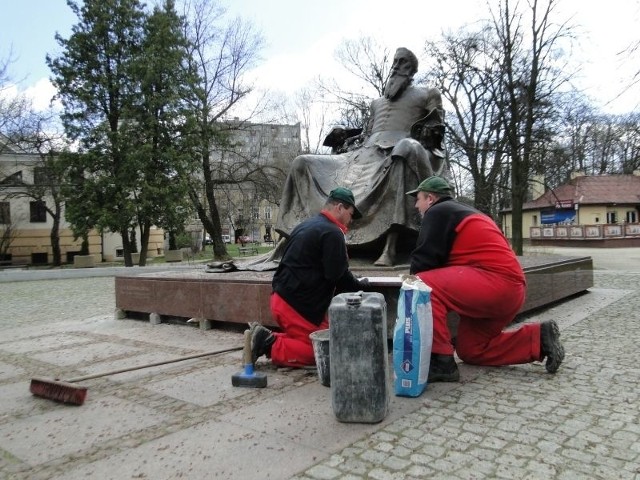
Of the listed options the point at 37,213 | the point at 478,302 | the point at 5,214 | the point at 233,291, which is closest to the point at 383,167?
the point at 233,291

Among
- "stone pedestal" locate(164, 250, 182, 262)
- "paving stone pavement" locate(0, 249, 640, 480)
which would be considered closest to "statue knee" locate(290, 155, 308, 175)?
"paving stone pavement" locate(0, 249, 640, 480)

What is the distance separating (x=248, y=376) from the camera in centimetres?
396

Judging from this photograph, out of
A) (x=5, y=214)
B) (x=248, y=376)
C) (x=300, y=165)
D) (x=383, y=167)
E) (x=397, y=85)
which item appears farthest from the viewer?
(x=5, y=214)

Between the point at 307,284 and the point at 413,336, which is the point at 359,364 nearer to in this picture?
the point at 413,336

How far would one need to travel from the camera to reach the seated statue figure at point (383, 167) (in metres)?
6.12

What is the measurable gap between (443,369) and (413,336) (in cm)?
54

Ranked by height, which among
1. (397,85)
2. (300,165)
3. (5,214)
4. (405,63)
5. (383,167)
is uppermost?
(405,63)

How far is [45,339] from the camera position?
21.6ft

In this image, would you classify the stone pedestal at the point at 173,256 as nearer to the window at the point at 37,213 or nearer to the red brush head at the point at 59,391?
the window at the point at 37,213

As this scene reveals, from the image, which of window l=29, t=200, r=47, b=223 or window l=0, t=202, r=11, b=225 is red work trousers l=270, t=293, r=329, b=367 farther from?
window l=29, t=200, r=47, b=223

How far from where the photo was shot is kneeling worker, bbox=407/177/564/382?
3.80 m

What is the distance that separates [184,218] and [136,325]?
16.5 meters

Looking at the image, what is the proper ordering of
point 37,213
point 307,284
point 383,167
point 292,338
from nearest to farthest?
1. point 307,284
2. point 292,338
3. point 383,167
4. point 37,213

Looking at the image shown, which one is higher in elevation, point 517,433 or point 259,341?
point 259,341
